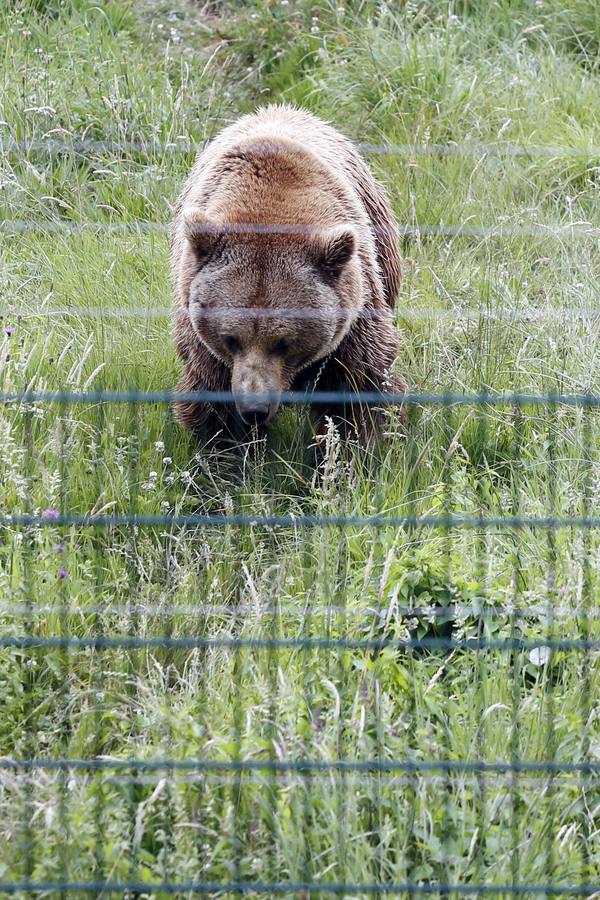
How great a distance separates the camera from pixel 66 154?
21.5 ft

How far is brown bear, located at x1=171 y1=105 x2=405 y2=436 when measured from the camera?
4.71m

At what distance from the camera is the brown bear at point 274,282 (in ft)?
15.5

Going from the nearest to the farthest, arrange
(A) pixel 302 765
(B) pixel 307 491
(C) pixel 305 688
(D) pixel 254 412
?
(A) pixel 302 765
(C) pixel 305 688
(D) pixel 254 412
(B) pixel 307 491

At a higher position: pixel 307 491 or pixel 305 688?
pixel 307 491

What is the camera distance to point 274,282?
473 cm

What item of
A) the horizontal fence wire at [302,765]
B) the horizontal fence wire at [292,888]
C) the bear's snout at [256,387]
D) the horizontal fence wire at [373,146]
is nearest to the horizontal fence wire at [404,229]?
the horizontal fence wire at [373,146]

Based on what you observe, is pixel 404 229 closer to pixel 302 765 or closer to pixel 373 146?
pixel 373 146

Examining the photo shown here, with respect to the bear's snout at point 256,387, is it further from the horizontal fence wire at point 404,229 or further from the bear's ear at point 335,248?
the horizontal fence wire at point 404,229

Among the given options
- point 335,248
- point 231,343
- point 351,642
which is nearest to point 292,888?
point 351,642

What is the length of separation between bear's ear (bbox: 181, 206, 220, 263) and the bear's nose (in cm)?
69

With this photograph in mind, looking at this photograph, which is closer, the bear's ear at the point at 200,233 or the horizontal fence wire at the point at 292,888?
the horizontal fence wire at the point at 292,888

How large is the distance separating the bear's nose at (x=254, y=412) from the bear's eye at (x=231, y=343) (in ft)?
1.09

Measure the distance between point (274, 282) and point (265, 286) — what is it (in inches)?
1.5

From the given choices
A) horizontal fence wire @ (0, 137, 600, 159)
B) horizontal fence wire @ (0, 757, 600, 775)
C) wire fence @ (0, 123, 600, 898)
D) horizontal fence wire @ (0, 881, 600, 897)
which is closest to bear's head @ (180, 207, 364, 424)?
wire fence @ (0, 123, 600, 898)
